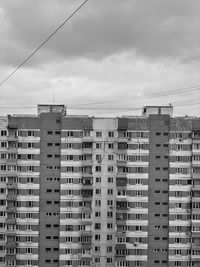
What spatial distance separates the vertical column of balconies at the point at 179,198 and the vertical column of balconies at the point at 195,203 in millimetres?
445

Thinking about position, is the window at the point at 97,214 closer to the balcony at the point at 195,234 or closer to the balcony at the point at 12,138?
the balcony at the point at 195,234

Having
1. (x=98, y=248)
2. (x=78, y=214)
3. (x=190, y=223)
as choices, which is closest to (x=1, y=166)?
(x=78, y=214)

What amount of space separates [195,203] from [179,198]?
1.77 meters

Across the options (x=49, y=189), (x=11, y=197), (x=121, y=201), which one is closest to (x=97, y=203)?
(x=121, y=201)

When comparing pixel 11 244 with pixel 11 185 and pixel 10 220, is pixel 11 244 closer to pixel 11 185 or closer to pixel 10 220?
pixel 10 220

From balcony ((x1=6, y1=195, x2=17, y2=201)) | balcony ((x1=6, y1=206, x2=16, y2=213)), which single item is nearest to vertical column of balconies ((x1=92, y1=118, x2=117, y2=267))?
balcony ((x1=6, y1=195, x2=17, y2=201))

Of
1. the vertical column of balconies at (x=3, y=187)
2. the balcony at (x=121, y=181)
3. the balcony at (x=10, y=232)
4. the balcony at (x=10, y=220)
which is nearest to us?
the balcony at (x=10, y=220)

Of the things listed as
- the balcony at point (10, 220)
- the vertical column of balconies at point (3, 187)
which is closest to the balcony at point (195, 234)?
the balcony at point (10, 220)

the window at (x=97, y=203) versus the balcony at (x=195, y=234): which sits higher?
the window at (x=97, y=203)

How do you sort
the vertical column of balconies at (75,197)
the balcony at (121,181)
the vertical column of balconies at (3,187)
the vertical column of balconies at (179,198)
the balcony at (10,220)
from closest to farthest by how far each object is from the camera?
the balcony at (10,220), the vertical column of balconies at (3,187), the vertical column of balconies at (75,197), the vertical column of balconies at (179,198), the balcony at (121,181)

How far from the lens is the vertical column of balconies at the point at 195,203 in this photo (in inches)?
2207

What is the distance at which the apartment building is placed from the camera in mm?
55938

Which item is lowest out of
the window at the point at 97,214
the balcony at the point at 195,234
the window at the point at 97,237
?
the window at the point at 97,237

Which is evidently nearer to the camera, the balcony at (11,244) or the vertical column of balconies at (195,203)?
the balcony at (11,244)
